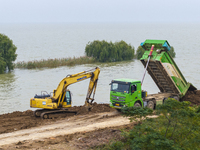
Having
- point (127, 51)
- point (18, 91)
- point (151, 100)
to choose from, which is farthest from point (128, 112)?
point (127, 51)

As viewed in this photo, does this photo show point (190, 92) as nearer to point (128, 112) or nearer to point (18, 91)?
point (128, 112)

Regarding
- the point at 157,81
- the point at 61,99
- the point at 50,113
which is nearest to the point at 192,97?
the point at 157,81

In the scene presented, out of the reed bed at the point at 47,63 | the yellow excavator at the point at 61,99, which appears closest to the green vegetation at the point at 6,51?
the reed bed at the point at 47,63

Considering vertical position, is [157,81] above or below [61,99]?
above

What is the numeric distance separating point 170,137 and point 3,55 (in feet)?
135

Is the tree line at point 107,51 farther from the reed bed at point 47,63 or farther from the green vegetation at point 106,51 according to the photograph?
the reed bed at point 47,63

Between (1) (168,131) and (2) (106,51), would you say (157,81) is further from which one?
(2) (106,51)

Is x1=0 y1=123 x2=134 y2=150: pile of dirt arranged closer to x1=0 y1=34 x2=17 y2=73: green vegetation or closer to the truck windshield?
the truck windshield

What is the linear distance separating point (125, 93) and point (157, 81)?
16.5 feet

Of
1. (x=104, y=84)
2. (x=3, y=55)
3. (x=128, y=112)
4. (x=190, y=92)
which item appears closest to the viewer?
(x=128, y=112)

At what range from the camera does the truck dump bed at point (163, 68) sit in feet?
73.9

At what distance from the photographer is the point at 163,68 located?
22672 mm

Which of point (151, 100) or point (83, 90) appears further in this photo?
point (83, 90)

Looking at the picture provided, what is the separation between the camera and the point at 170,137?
13883 mm
